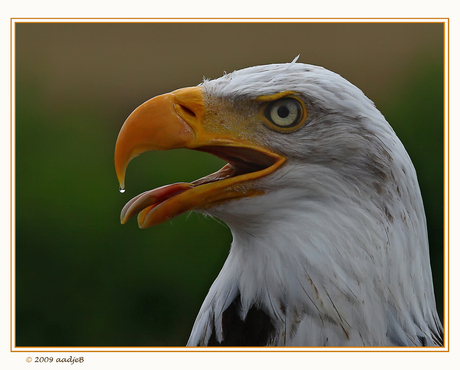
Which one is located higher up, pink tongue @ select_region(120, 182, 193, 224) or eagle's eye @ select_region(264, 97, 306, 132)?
eagle's eye @ select_region(264, 97, 306, 132)

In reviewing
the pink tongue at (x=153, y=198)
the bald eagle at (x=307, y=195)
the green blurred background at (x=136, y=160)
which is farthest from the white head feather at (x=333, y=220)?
the green blurred background at (x=136, y=160)

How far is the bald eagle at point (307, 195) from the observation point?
1.40m

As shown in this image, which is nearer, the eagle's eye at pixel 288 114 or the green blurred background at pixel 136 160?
the eagle's eye at pixel 288 114

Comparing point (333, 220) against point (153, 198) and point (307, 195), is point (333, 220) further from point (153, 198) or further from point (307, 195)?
point (153, 198)

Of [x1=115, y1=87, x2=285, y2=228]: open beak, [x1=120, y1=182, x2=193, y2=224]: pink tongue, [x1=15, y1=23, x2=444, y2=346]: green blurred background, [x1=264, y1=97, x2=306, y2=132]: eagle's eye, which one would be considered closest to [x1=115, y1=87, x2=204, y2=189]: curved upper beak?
[x1=115, y1=87, x2=285, y2=228]: open beak

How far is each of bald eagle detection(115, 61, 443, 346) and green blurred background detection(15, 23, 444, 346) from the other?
52 centimetres

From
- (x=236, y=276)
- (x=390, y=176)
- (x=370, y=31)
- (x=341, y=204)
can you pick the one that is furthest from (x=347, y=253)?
(x=370, y=31)

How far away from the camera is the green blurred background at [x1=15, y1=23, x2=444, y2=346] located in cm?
193

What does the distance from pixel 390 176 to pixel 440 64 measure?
745 mm

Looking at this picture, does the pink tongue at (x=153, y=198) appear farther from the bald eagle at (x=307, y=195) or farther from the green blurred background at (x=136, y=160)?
the green blurred background at (x=136, y=160)

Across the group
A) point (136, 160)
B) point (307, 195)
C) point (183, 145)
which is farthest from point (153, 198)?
point (136, 160)

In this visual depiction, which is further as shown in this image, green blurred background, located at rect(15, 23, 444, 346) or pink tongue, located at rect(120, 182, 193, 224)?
green blurred background, located at rect(15, 23, 444, 346)

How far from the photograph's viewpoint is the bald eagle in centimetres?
140

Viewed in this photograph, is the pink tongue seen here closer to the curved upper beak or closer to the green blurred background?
the curved upper beak
